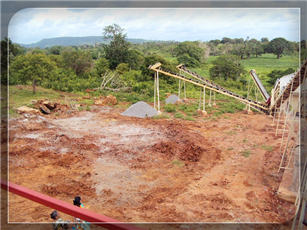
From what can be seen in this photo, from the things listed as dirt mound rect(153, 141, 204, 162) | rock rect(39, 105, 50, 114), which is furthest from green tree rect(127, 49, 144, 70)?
dirt mound rect(153, 141, 204, 162)

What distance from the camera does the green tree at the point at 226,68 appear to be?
39.8 feet

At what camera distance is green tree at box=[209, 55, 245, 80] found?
12.1m

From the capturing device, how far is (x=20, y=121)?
6895 mm

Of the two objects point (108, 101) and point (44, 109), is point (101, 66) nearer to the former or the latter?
point (108, 101)

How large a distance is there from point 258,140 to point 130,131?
3.19 meters

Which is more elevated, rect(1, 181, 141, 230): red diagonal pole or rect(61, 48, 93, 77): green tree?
rect(61, 48, 93, 77): green tree

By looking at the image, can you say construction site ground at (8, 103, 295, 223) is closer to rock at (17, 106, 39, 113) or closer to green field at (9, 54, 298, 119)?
rock at (17, 106, 39, 113)

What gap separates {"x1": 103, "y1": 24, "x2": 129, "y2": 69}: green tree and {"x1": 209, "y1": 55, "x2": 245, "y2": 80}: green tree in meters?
4.22

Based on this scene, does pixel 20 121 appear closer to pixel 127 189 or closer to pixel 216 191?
pixel 127 189

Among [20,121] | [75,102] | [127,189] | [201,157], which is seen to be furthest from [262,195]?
[75,102]

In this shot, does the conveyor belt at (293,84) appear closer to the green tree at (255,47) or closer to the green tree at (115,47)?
the green tree at (255,47)

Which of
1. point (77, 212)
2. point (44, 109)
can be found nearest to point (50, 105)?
point (44, 109)

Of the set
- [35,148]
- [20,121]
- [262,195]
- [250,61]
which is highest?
[250,61]

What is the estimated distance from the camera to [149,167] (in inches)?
197
